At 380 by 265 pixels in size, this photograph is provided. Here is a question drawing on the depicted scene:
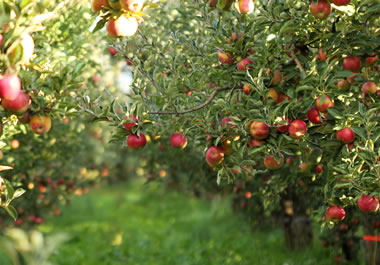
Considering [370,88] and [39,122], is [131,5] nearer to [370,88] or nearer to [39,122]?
[39,122]

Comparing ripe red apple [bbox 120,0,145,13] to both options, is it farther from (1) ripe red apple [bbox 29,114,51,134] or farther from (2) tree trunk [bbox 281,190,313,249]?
(2) tree trunk [bbox 281,190,313,249]

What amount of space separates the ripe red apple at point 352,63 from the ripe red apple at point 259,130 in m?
0.98

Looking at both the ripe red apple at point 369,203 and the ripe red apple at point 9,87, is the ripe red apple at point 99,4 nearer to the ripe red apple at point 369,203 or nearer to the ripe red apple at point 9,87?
the ripe red apple at point 9,87

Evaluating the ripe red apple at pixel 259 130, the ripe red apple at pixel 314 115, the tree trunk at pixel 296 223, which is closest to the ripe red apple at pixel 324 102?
the ripe red apple at pixel 314 115

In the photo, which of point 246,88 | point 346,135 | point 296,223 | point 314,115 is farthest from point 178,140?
point 296,223

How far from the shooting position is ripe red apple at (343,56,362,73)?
3545mm

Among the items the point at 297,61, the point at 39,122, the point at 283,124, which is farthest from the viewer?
the point at 297,61

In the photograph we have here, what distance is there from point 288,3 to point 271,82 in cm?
63

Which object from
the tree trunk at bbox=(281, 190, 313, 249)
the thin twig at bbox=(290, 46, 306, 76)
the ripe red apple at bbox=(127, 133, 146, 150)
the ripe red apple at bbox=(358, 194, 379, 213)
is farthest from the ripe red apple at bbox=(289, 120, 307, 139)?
the tree trunk at bbox=(281, 190, 313, 249)

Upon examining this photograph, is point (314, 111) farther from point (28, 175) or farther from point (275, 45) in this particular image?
point (28, 175)

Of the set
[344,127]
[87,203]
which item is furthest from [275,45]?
[87,203]

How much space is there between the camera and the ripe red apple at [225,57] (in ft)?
12.1

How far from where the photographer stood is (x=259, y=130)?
312 cm

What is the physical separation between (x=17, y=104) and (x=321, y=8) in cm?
211
